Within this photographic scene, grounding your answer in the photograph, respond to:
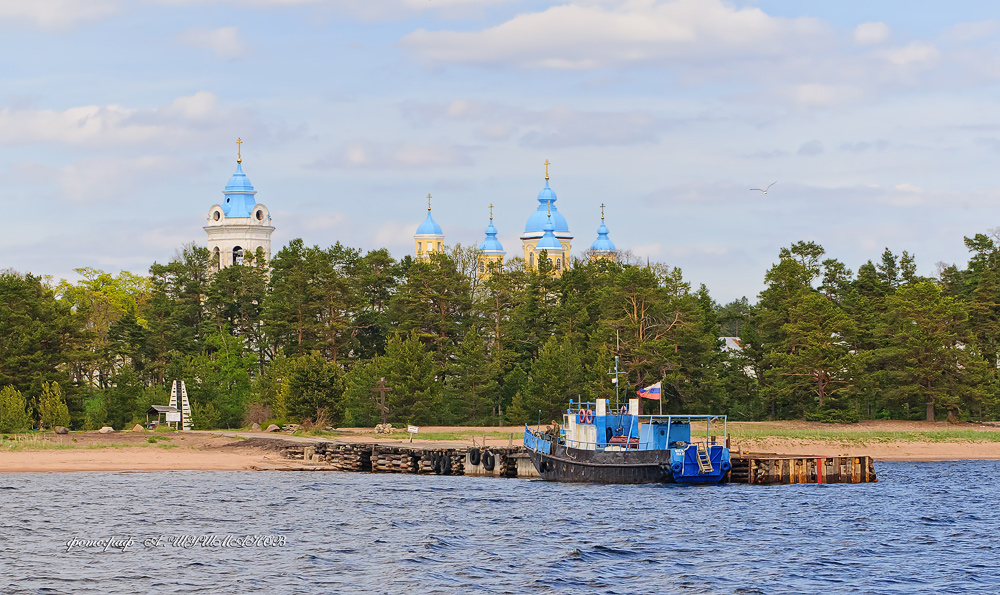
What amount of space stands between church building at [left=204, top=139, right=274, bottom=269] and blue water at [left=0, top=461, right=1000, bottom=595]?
67469 mm

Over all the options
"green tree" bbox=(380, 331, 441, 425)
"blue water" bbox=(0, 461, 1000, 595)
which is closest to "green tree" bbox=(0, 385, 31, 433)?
"blue water" bbox=(0, 461, 1000, 595)

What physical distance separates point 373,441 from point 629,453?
22.6 metres

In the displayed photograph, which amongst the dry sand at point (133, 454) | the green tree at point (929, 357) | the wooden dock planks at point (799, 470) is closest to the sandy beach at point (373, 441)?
the dry sand at point (133, 454)

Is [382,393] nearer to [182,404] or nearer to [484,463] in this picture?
[182,404]

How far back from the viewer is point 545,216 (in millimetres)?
184875

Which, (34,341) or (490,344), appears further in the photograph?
(490,344)

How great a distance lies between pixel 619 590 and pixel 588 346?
58945 mm

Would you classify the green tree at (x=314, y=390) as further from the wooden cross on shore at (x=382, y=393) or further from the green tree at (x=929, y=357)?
the green tree at (x=929, y=357)

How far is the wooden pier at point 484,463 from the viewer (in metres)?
59.7

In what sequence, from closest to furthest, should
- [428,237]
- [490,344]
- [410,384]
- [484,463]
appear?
[484,463] → [410,384] → [490,344] → [428,237]

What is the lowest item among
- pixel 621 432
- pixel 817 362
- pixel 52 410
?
pixel 621 432

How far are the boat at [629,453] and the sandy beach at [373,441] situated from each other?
33.6 feet

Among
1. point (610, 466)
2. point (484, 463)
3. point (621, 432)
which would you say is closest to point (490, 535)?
point (610, 466)

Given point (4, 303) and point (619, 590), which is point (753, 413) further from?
point (619, 590)
